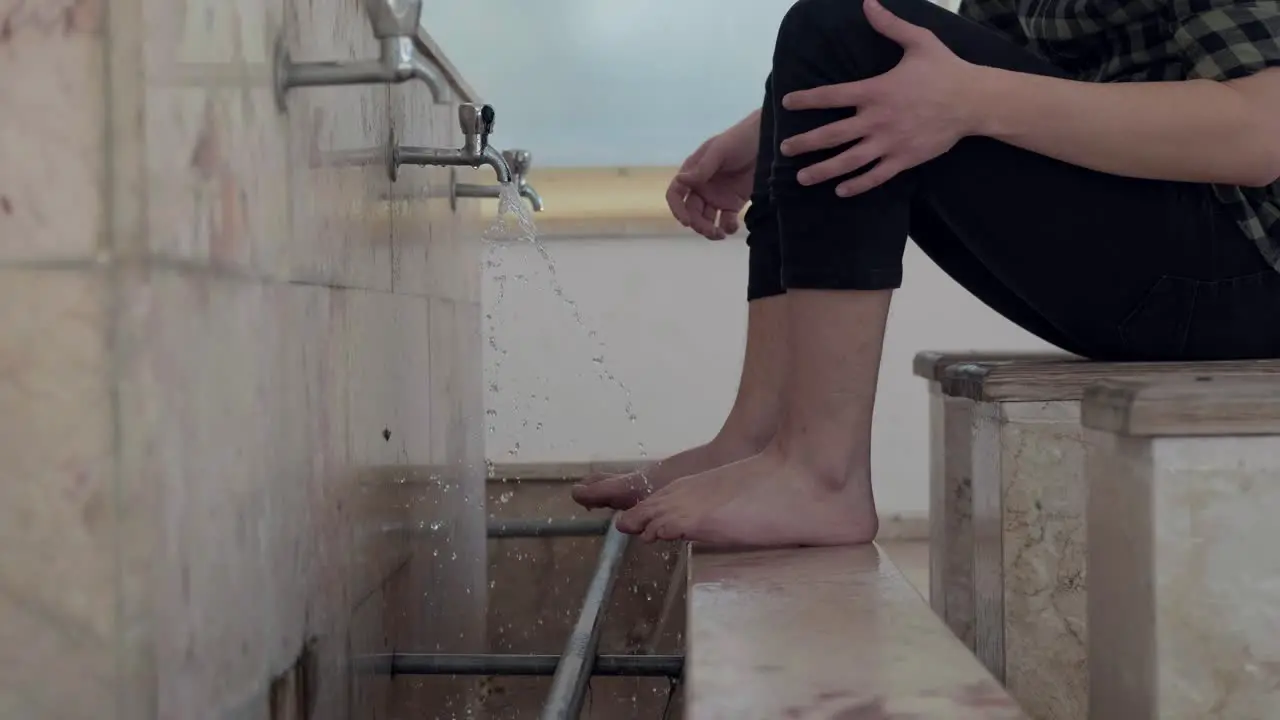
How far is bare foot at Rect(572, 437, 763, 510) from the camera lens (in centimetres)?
103

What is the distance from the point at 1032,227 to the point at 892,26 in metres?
0.16

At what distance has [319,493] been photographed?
0.87 meters

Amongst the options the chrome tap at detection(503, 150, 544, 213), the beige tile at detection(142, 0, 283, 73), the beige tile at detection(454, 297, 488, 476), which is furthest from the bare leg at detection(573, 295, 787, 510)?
the beige tile at detection(454, 297, 488, 476)

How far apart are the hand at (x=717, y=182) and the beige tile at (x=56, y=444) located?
72 centimetres

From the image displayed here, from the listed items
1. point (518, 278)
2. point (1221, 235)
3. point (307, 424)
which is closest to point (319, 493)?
point (307, 424)

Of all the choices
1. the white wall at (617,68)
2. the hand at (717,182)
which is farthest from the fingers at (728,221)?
the white wall at (617,68)

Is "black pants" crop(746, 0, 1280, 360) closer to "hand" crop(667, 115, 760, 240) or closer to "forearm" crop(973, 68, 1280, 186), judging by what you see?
"forearm" crop(973, 68, 1280, 186)

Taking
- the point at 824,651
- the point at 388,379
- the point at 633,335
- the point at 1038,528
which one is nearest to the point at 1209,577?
the point at 824,651

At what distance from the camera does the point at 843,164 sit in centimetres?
78

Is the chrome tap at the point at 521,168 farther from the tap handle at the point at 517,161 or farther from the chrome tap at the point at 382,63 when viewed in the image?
the chrome tap at the point at 382,63

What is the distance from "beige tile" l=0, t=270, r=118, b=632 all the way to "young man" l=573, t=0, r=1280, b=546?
0.40 metres

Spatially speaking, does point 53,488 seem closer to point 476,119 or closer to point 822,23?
point 822,23

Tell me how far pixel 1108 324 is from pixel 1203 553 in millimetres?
357

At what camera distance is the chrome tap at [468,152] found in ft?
3.69
